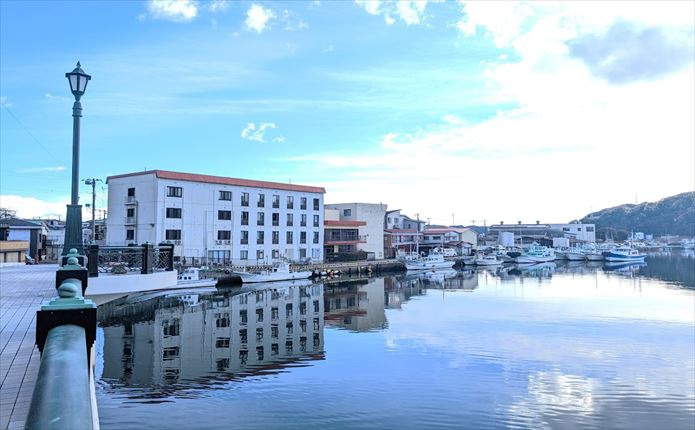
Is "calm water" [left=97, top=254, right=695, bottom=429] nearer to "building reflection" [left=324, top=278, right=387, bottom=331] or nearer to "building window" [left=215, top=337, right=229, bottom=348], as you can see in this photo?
"building window" [left=215, top=337, right=229, bottom=348]

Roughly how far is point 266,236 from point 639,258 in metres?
75.6

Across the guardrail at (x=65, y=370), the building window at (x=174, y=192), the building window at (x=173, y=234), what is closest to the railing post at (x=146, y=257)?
the guardrail at (x=65, y=370)

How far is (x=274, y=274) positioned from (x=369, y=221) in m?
25.7

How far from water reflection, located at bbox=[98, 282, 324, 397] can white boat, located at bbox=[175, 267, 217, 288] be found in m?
2.71

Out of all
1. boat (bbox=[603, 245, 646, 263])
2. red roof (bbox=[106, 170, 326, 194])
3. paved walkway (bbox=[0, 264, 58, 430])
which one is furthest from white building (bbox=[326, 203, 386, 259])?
paved walkway (bbox=[0, 264, 58, 430])

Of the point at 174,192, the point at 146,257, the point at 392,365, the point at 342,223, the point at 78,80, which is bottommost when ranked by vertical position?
the point at 392,365

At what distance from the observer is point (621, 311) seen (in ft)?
105

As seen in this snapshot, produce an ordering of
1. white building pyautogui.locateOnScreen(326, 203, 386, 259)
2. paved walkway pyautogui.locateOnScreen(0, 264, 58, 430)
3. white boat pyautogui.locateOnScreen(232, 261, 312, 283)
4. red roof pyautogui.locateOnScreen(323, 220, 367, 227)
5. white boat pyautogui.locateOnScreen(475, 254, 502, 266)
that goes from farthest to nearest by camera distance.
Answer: white boat pyautogui.locateOnScreen(475, 254, 502, 266) < white building pyautogui.locateOnScreen(326, 203, 386, 259) < red roof pyautogui.locateOnScreen(323, 220, 367, 227) < white boat pyautogui.locateOnScreen(232, 261, 312, 283) < paved walkway pyautogui.locateOnScreen(0, 264, 58, 430)

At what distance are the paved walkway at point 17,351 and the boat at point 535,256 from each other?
81509 millimetres

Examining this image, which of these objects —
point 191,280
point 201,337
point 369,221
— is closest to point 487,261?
point 369,221

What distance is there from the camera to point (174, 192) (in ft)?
153

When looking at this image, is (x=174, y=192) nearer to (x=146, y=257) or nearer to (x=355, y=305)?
(x=355, y=305)

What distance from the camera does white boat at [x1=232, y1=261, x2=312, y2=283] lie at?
149 feet

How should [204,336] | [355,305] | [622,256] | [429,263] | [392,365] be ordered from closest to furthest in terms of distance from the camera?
[392,365] < [204,336] < [355,305] < [429,263] < [622,256]
